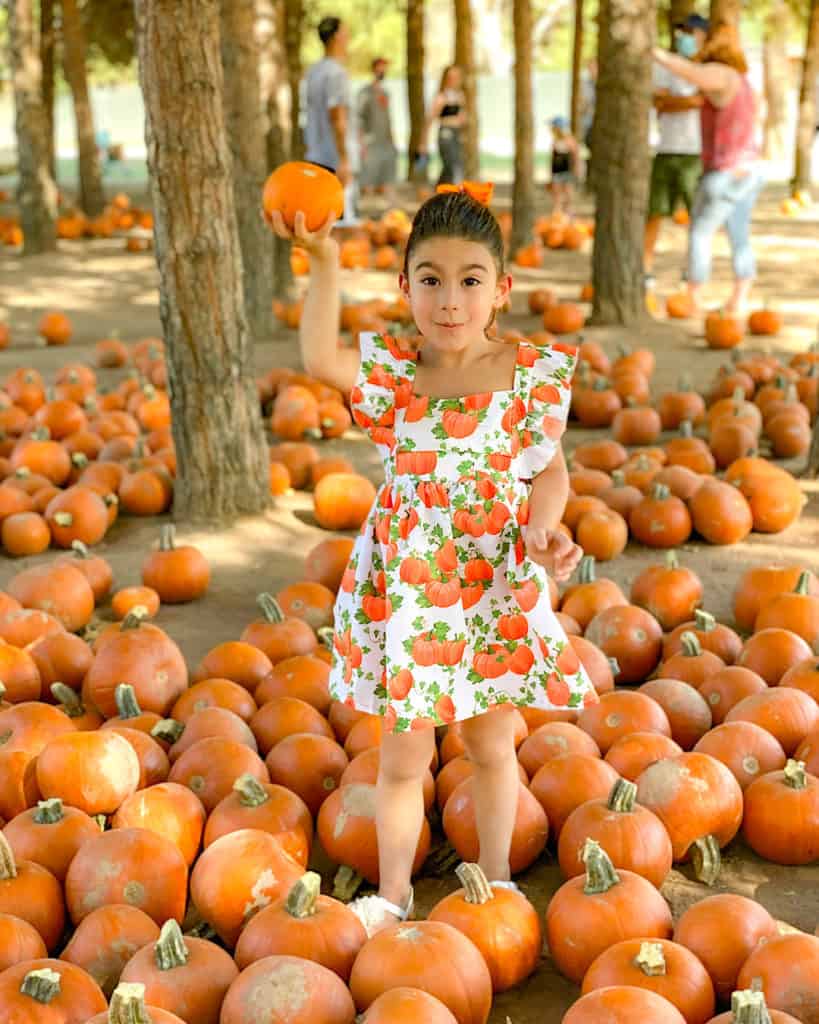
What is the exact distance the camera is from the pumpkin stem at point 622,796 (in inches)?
113

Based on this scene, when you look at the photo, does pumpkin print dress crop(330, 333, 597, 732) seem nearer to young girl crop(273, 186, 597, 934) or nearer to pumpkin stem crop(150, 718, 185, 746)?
young girl crop(273, 186, 597, 934)

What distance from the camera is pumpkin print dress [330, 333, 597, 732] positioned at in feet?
8.93

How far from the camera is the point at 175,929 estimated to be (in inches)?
91.7

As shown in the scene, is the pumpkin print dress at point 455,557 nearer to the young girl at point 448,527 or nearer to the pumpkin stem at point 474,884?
the young girl at point 448,527

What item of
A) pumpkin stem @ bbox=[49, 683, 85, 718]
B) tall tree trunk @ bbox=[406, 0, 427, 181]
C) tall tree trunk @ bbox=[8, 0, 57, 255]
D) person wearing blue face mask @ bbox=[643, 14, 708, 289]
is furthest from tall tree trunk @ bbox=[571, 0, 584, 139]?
pumpkin stem @ bbox=[49, 683, 85, 718]

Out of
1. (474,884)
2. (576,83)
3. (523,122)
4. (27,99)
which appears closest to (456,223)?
(474,884)

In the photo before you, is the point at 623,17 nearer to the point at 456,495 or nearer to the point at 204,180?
the point at 204,180

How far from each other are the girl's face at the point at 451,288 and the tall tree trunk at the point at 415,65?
17.9m

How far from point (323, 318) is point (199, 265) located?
8.65 ft

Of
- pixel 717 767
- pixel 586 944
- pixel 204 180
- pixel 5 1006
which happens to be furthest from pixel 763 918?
pixel 204 180

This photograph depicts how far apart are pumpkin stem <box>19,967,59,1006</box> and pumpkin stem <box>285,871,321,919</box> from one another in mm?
495

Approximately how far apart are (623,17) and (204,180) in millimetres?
4577

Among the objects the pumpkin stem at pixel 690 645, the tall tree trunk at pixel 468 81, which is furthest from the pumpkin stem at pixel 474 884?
the tall tree trunk at pixel 468 81

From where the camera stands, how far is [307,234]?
2771 millimetres
